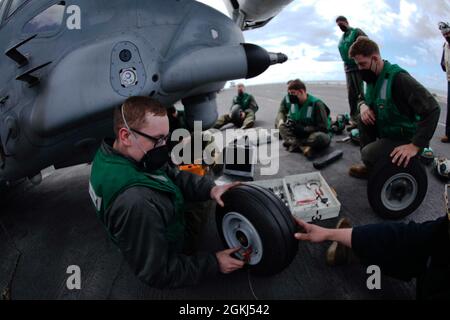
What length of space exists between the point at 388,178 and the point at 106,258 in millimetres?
2272

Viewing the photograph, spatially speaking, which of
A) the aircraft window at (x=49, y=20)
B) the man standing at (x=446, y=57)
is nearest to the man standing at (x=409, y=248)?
the aircraft window at (x=49, y=20)

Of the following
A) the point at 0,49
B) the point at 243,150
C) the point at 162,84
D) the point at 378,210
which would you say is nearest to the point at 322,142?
the point at 243,150

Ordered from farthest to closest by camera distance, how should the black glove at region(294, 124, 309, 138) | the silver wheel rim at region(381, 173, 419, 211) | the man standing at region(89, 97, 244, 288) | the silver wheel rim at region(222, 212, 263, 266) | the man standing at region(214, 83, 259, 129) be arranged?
the man standing at region(214, 83, 259, 129)
the black glove at region(294, 124, 309, 138)
the silver wheel rim at region(381, 173, 419, 211)
the silver wheel rim at region(222, 212, 263, 266)
the man standing at region(89, 97, 244, 288)

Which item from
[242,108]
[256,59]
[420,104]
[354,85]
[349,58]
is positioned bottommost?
[242,108]

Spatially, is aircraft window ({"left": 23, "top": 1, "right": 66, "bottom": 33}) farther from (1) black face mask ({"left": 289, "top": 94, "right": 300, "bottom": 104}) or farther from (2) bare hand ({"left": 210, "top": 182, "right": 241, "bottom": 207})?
(1) black face mask ({"left": 289, "top": 94, "right": 300, "bottom": 104})

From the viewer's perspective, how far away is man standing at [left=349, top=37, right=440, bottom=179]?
2.01m

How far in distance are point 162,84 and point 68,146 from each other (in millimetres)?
953

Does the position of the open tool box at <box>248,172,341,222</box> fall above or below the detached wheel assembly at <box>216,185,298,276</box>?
below

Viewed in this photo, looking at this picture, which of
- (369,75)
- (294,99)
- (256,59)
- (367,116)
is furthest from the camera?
(294,99)

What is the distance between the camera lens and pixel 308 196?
8.02 ft

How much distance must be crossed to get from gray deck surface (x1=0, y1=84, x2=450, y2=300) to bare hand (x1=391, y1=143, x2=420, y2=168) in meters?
0.53

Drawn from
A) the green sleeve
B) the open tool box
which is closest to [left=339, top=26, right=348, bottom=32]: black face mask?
the green sleeve

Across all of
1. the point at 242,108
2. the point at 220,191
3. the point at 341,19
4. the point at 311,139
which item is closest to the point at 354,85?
the point at 341,19

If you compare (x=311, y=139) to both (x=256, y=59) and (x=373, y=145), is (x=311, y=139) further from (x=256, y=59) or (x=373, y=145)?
(x=256, y=59)
